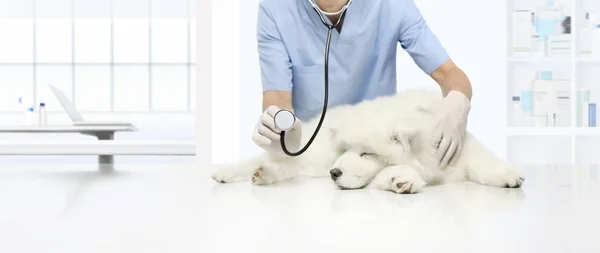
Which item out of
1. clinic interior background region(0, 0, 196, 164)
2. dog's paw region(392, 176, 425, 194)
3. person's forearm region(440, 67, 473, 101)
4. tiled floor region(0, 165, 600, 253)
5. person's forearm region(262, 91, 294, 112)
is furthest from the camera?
clinic interior background region(0, 0, 196, 164)

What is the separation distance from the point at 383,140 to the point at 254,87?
7.86 ft

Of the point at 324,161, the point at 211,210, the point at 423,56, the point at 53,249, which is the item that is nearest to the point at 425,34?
the point at 423,56

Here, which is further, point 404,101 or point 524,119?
point 524,119

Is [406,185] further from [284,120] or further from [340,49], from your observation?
[340,49]

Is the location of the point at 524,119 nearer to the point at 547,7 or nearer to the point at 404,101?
the point at 547,7

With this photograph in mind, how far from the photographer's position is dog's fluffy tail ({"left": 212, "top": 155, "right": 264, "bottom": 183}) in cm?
130

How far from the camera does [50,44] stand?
9977 mm

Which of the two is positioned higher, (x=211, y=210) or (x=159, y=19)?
(x=159, y=19)

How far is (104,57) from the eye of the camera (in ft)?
33.2

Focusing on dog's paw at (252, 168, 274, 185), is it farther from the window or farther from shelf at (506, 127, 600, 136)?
the window

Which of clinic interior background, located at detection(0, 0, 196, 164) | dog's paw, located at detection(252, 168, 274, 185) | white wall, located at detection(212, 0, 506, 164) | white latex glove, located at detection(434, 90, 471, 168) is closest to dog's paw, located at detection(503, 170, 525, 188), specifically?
white latex glove, located at detection(434, 90, 471, 168)

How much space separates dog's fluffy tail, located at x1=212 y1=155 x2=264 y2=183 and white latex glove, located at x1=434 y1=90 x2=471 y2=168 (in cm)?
40

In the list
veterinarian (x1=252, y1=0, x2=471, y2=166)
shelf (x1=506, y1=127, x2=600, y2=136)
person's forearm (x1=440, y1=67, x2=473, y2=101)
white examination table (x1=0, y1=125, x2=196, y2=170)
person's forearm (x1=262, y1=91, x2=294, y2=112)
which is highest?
veterinarian (x1=252, y1=0, x2=471, y2=166)

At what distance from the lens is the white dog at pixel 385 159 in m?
1.20
